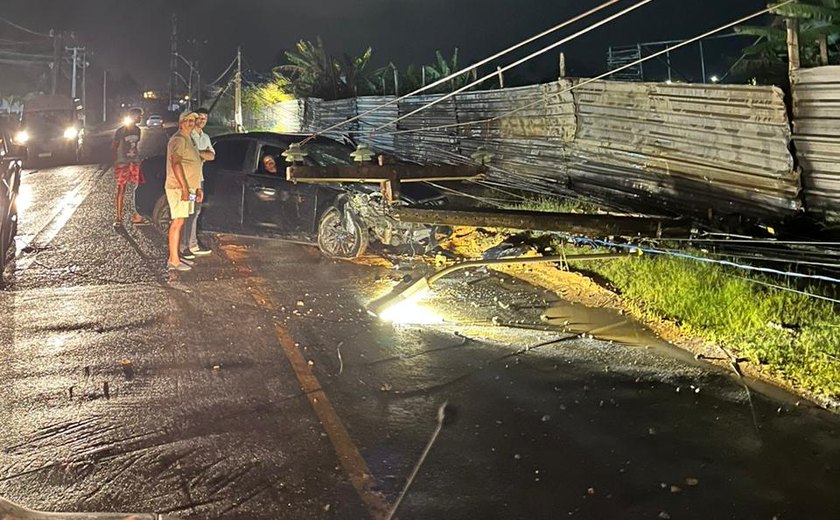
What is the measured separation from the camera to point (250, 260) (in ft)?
31.8

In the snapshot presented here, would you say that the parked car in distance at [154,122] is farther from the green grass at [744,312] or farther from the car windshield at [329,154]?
the green grass at [744,312]

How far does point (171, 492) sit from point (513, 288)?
499cm

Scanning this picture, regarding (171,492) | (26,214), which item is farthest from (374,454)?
(26,214)

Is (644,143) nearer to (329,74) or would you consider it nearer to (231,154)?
(231,154)

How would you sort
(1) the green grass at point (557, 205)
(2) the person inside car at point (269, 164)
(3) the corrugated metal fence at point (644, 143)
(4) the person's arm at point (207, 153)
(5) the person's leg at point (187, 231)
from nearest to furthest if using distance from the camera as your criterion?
(3) the corrugated metal fence at point (644, 143)
(4) the person's arm at point (207, 153)
(5) the person's leg at point (187, 231)
(2) the person inside car at point (269, 164)
(1) the green grass at point (557, 205)

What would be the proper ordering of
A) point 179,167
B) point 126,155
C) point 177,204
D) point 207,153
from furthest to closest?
point 126,155 < point 207,153 < point 177,204 < point 179,167

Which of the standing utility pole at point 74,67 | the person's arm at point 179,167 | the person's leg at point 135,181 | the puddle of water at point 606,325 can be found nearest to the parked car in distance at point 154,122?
the standing utility pole at point 74,67

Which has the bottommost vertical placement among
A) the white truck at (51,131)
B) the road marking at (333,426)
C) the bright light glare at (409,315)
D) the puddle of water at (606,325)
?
the road marking at (333,426)

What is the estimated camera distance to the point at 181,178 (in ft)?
28.6

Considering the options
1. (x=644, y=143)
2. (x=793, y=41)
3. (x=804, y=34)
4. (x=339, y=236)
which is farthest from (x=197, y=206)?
(x=804, y=34)

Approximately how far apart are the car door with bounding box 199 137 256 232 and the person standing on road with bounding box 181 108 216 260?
0.96 feet

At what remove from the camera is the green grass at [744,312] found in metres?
5.46

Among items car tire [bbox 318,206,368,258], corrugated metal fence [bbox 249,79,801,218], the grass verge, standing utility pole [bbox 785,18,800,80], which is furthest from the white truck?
standing utility pole [bbox 785,18,800,80]

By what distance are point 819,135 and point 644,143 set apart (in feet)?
9.45
